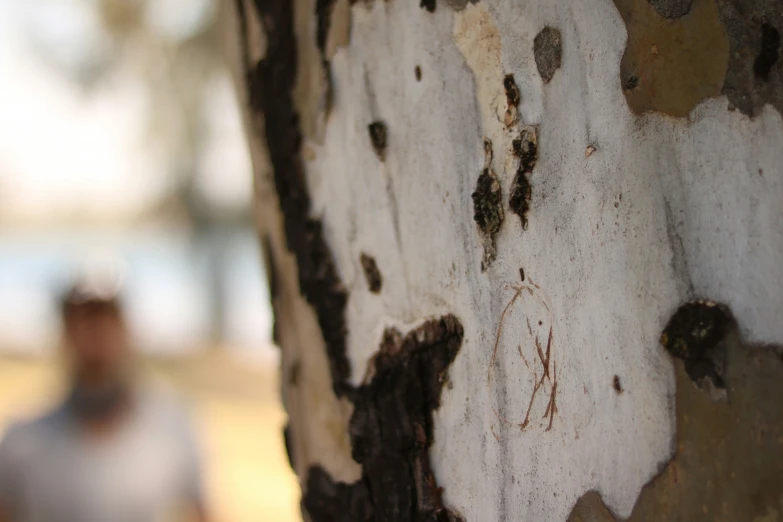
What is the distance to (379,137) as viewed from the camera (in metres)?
0.64

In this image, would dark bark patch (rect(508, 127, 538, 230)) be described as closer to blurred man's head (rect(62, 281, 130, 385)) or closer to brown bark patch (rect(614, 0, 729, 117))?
brown bark patch (rect(614, 0, 729, 117))

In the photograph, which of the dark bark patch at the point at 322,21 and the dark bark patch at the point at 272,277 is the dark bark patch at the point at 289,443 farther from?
the dark bark patch at the point at 322,21

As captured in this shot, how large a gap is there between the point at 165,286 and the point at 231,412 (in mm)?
9190

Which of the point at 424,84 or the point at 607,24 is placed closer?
the point at 607,24

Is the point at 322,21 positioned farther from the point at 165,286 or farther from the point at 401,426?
the point at 165,286

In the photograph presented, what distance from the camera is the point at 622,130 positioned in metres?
0.50

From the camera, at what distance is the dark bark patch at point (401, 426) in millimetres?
623

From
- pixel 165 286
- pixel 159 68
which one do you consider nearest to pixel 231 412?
pixel 159 68

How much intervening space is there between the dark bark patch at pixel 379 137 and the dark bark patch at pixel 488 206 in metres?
0.10

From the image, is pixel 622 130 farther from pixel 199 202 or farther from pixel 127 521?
pixel 199 202

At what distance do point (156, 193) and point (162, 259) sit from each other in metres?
8.63

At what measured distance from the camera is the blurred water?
10.6 m

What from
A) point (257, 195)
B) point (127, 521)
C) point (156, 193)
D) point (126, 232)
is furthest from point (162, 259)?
point (257, 195)

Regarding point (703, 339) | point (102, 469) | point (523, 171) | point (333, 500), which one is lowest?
point (102, 469)
